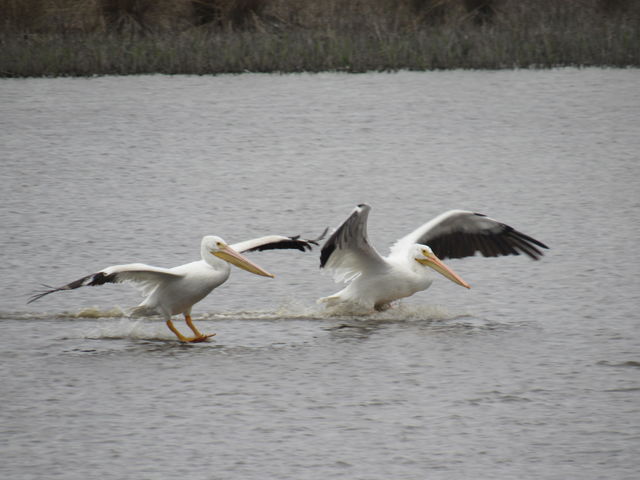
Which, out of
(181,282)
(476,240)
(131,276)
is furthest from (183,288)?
(476,240)

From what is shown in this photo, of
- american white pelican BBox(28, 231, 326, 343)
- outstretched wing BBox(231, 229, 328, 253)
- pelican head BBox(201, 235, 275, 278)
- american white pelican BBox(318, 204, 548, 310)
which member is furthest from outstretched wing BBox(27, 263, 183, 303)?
american white pelican BBox(318, 204, 548, 310)

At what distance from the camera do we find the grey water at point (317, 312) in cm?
588

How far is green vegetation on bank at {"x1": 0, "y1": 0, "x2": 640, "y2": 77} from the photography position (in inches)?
776

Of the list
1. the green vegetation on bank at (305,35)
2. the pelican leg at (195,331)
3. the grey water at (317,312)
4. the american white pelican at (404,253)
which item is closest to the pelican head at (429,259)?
the american white pelican at (404,253)

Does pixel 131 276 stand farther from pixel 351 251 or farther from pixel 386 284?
pixel 386 284

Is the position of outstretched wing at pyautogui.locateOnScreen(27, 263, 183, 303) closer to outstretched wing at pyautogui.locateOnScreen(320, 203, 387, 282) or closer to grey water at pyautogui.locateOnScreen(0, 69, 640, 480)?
grey water at pyautogui.locateOnScreen(0, 69, 640, 480)

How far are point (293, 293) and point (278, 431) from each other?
290 cm

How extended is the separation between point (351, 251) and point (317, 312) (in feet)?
2.15

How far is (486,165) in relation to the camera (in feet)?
47.2

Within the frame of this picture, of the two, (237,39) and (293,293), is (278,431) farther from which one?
(237,39)

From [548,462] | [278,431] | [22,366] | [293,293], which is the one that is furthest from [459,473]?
[293,293]

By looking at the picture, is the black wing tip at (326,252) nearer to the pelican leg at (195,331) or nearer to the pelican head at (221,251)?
the pelican head at (221,251)

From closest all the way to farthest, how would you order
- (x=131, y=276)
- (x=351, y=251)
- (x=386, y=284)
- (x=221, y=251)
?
(x=131, y=276)
(x=221, y=251)
(x=351, y=251)
(x=386, y=284)

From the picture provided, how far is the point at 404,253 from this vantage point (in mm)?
8234
